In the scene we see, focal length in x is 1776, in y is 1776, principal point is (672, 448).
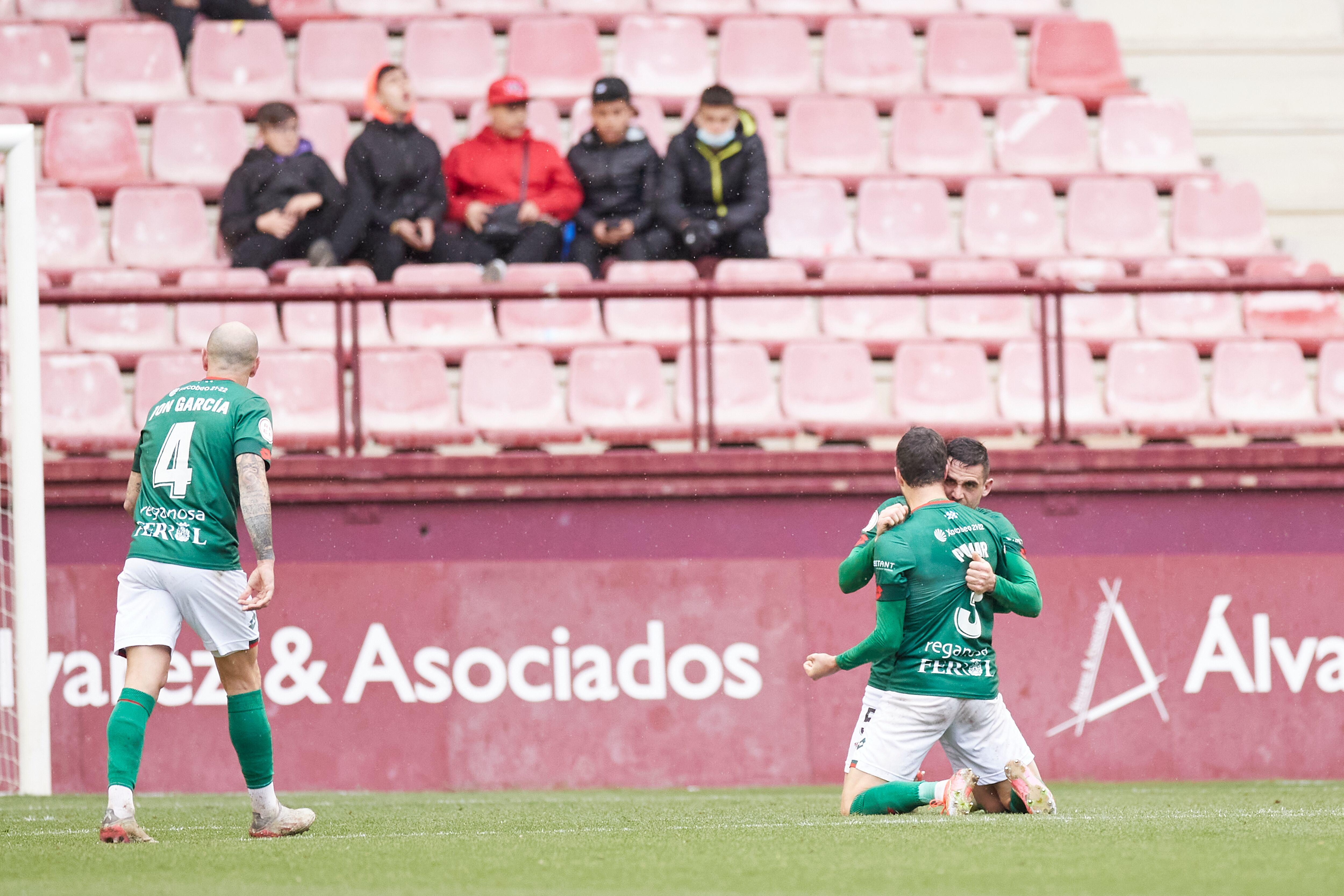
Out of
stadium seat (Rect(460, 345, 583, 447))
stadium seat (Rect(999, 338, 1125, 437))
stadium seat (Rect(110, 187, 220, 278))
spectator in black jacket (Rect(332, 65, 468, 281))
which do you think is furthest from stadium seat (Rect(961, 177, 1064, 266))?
stadium seat (Rect(110, 187, 220, 278))

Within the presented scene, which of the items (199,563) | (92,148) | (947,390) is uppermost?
(92,148)

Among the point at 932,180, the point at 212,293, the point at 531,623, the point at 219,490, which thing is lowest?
the point at 531,623

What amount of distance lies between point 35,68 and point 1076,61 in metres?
7.20

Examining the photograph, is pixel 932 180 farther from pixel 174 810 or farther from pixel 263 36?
pixel 174 810

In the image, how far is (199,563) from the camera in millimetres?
5637

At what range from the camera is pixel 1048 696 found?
9039mm

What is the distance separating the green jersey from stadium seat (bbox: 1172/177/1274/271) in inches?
292

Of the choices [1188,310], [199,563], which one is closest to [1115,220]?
[1188,310]

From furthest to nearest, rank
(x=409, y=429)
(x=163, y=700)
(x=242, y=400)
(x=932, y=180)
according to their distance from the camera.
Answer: (x=932, y=180), (x=409, y=429), (x=163, y=700), (x=242, y=400)

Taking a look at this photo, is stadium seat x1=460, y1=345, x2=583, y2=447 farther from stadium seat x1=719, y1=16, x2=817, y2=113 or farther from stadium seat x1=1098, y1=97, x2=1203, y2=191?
stadium seat x1=1098, y1=97, x2=1203, y2=191

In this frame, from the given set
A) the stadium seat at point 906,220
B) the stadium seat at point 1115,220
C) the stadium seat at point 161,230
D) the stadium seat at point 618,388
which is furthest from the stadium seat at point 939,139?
the stadium seat at point 161,230

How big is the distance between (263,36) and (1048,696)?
23.0ft

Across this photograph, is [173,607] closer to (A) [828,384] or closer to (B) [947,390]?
(A) [828,384]

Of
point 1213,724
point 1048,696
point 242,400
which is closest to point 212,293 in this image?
point 242,400
